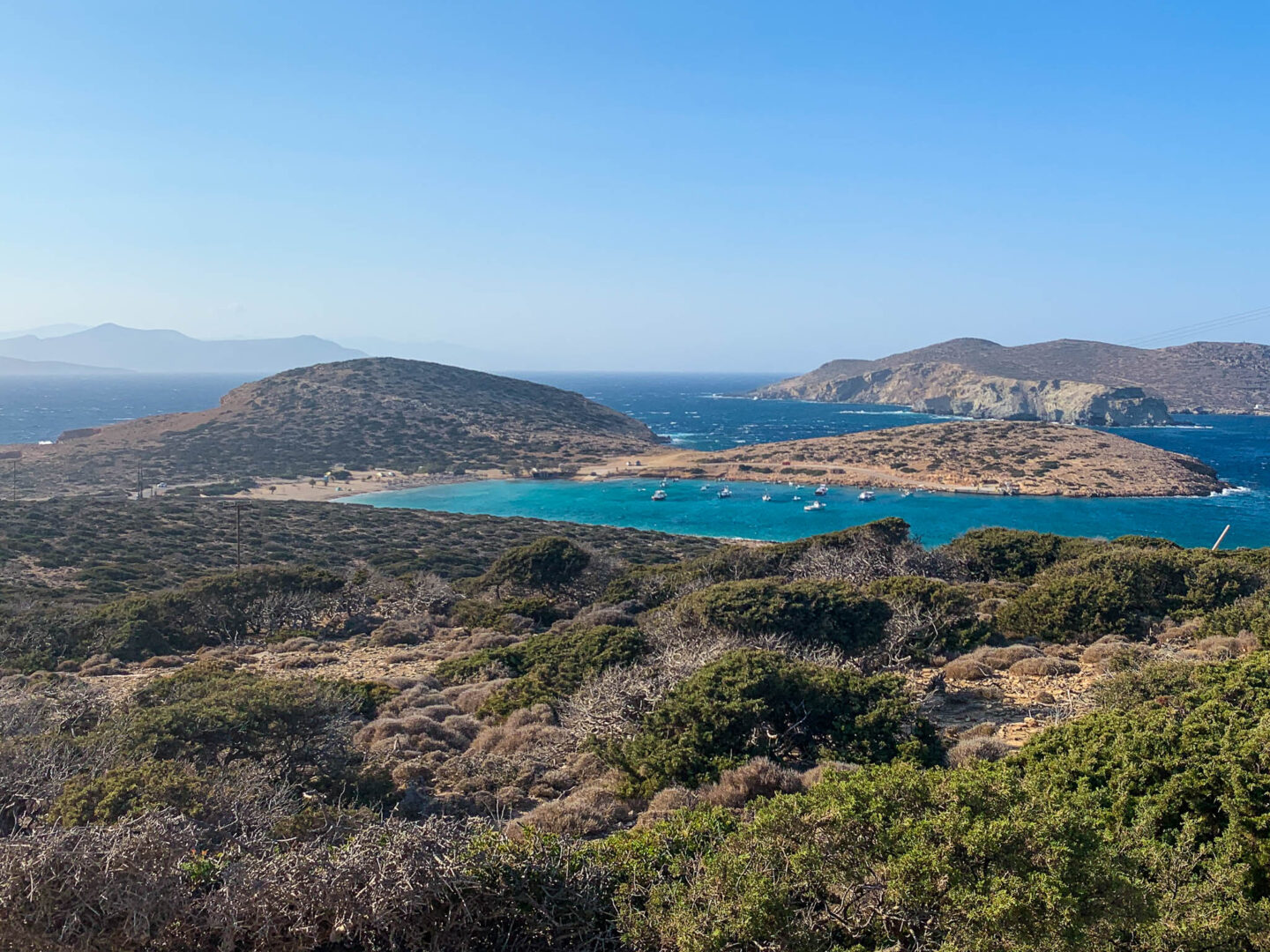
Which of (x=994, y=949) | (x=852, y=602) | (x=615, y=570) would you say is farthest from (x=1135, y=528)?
(x=994, y=949)

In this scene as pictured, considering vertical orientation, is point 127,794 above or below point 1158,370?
below

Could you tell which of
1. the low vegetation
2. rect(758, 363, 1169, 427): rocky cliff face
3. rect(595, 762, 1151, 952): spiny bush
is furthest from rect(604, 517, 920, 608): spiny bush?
rect(758, 363, 1169, 427): rocky cliff face

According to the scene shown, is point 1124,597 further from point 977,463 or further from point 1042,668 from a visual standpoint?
point 977,463

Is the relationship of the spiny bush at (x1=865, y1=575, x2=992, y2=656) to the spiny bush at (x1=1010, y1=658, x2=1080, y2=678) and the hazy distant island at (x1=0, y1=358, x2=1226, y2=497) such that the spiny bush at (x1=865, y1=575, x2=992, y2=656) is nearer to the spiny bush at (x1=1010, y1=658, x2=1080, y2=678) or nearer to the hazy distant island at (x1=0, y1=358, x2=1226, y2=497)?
the spiny bush at (x1=1010, y1=658, x2=1080, y2=678)

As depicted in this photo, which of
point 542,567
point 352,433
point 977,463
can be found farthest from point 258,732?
point 352,433

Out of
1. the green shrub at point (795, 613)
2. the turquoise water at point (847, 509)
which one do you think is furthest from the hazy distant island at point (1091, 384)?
the green shrub at point (795, 613)

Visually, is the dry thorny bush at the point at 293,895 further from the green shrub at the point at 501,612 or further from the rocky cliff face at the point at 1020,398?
the rocky cliff face at the point at 1020,398
